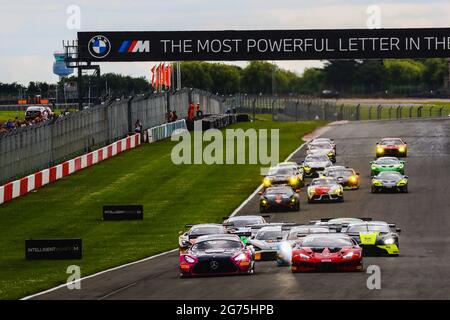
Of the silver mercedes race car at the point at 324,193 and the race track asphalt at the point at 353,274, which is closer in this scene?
the race track asphalt at the point at 353,274

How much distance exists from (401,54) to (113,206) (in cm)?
2240

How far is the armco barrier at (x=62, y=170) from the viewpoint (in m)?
60.1

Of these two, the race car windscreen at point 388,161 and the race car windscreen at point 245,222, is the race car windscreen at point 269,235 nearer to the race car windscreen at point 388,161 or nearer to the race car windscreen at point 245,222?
the race car windscreen at point 245,222

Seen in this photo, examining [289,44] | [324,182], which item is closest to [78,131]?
[289,44]

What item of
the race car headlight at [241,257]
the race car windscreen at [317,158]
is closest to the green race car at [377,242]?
the race car headlight at [241,257]

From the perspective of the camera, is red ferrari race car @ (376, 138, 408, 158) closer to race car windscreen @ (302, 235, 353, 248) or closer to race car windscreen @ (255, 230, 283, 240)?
race car windscreen @ (255, 230, 283, 240)

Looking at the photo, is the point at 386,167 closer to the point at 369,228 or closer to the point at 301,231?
the point at 369,228

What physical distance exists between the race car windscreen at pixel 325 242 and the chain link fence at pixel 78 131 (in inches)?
1038

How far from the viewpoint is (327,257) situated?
34.2m

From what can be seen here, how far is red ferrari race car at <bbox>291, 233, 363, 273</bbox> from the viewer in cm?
3412

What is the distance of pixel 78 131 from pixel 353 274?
140 feet
